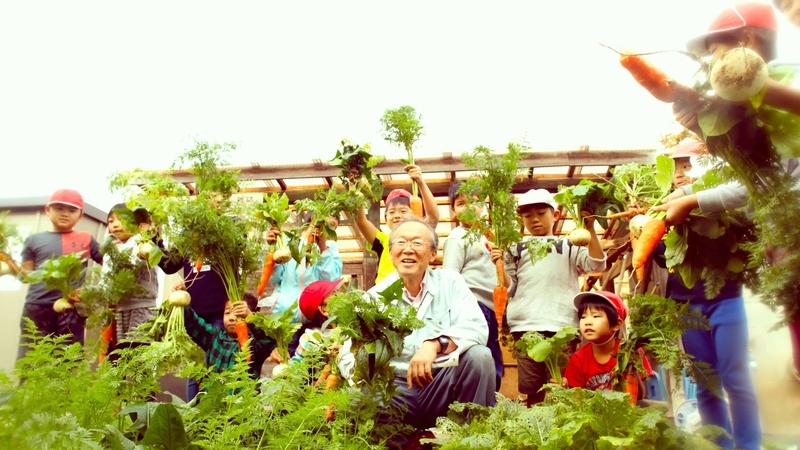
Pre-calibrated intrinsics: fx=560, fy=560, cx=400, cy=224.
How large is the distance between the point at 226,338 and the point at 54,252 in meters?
2.00

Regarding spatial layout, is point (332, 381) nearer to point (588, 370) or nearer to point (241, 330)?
point (241, 330)

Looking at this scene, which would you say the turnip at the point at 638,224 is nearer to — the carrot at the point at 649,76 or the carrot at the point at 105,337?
the carrot at the point at 649,76

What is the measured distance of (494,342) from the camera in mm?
3854

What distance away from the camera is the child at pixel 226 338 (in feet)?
13.1

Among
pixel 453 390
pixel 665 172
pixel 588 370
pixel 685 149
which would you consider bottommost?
pixel 588 370

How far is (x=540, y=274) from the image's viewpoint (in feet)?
12.9

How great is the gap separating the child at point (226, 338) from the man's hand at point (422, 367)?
1.61m

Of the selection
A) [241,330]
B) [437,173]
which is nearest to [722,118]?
[241,330]

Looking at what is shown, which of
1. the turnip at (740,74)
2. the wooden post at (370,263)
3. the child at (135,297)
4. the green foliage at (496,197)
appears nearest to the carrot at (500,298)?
the green foliage at (496,197)

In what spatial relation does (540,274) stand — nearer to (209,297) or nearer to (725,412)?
(725,412)

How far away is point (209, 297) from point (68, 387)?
1984 mm

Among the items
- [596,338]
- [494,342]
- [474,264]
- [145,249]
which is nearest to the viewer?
[596,338]

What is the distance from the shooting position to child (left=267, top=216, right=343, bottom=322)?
4414 millimetres

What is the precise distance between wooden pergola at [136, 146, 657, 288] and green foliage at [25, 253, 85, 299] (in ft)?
4.85
